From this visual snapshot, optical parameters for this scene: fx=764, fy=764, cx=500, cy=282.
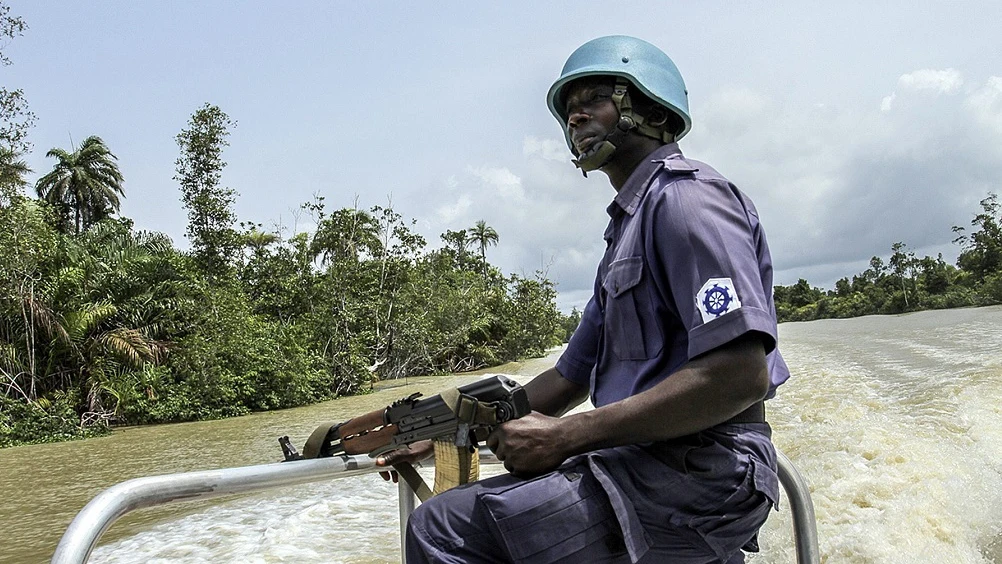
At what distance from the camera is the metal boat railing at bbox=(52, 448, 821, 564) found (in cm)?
104

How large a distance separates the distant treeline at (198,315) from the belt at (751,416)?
15442mm

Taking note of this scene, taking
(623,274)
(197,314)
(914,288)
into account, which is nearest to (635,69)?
(623,274)

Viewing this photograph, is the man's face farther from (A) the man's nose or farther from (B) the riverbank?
(B) the riverbank

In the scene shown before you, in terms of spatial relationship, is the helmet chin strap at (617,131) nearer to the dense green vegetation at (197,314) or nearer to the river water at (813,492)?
the river water at (813,492)

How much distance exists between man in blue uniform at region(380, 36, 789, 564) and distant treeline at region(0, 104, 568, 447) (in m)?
15.3

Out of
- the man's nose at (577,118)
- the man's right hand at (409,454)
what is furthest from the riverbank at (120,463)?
the man's nose at (577,118)

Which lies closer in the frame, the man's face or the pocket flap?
the pocket flap

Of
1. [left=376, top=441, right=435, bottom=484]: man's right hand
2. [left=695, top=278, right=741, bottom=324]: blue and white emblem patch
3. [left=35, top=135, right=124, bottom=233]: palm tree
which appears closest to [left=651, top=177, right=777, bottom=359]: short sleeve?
[left=695, top=278, right=741, bottom=324]: blue and white emblem patch

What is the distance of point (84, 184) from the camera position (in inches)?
1267

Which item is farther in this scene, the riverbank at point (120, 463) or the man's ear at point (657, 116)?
the riverbank at point (120, 463)

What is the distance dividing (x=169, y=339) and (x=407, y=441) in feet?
57.3

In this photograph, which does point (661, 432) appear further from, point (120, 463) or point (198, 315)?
point (198, 315)

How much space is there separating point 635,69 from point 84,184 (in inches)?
1405

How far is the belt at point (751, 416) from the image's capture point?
1236 mm
